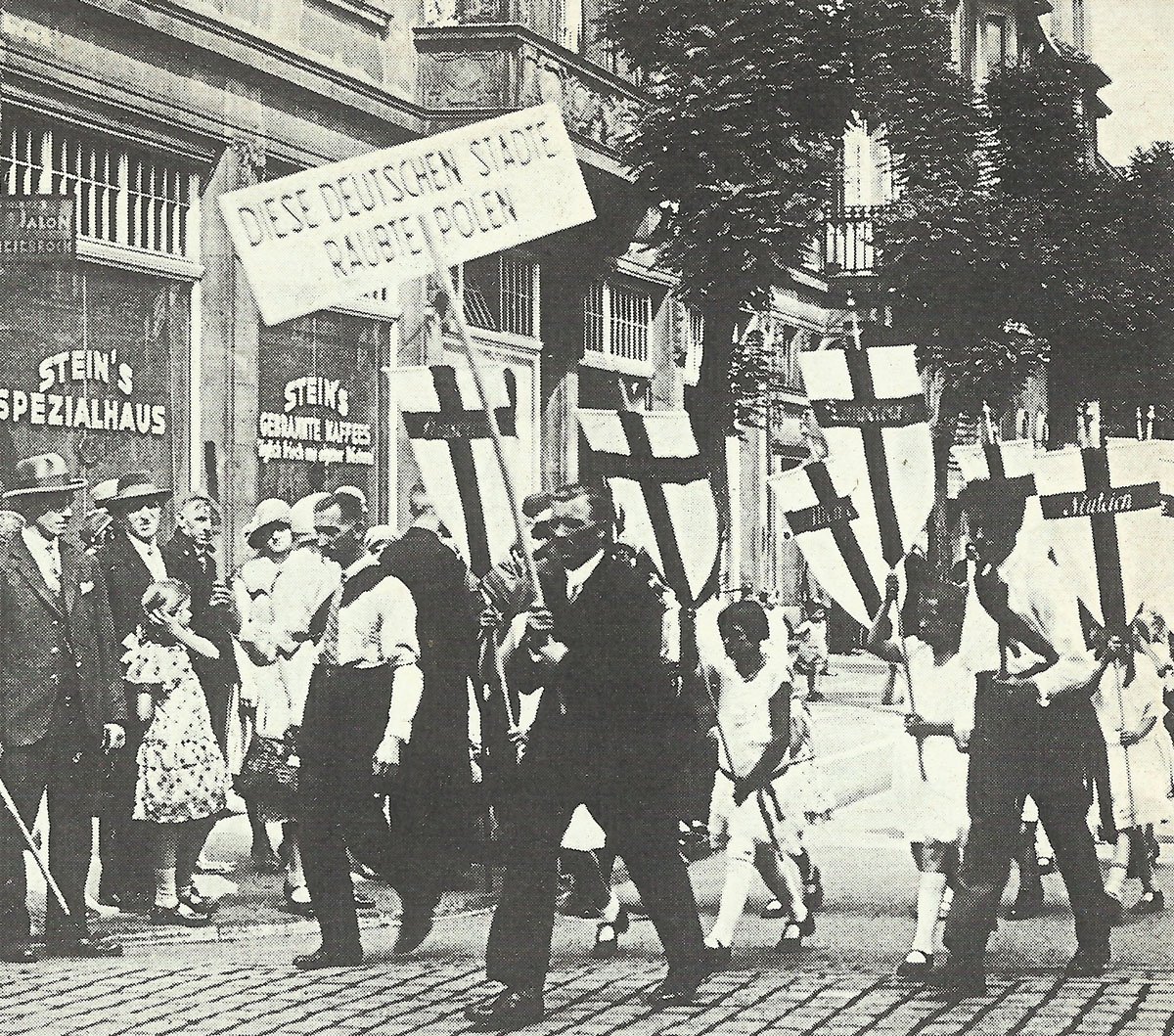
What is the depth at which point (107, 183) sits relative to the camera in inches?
364

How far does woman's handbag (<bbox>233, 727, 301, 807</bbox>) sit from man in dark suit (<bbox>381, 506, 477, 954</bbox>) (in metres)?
0.99

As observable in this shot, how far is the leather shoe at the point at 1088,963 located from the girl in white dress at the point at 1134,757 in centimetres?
110

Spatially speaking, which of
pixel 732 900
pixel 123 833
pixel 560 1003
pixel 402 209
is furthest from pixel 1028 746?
pixel 123 833

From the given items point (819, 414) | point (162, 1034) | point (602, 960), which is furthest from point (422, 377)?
point (162, 1034)

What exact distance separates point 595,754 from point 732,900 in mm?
1027

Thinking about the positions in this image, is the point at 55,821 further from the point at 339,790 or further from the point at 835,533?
the point at 835,533

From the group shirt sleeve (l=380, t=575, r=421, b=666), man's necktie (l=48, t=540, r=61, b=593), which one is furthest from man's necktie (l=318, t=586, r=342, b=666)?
man's necktie (l=48, t=540, r=61, b=593)

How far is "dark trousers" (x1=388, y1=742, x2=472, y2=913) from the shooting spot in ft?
22.5

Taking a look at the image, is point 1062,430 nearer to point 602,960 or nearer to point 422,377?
point 422,377

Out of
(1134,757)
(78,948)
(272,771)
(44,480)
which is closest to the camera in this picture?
(78,948)

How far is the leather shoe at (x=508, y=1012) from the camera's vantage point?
5.80 m

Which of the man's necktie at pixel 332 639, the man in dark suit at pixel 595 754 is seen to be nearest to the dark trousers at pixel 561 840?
the man in dark suit at pixel 595 754

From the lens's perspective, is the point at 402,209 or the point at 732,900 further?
the point at 402,209

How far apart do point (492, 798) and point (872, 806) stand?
418 cm
